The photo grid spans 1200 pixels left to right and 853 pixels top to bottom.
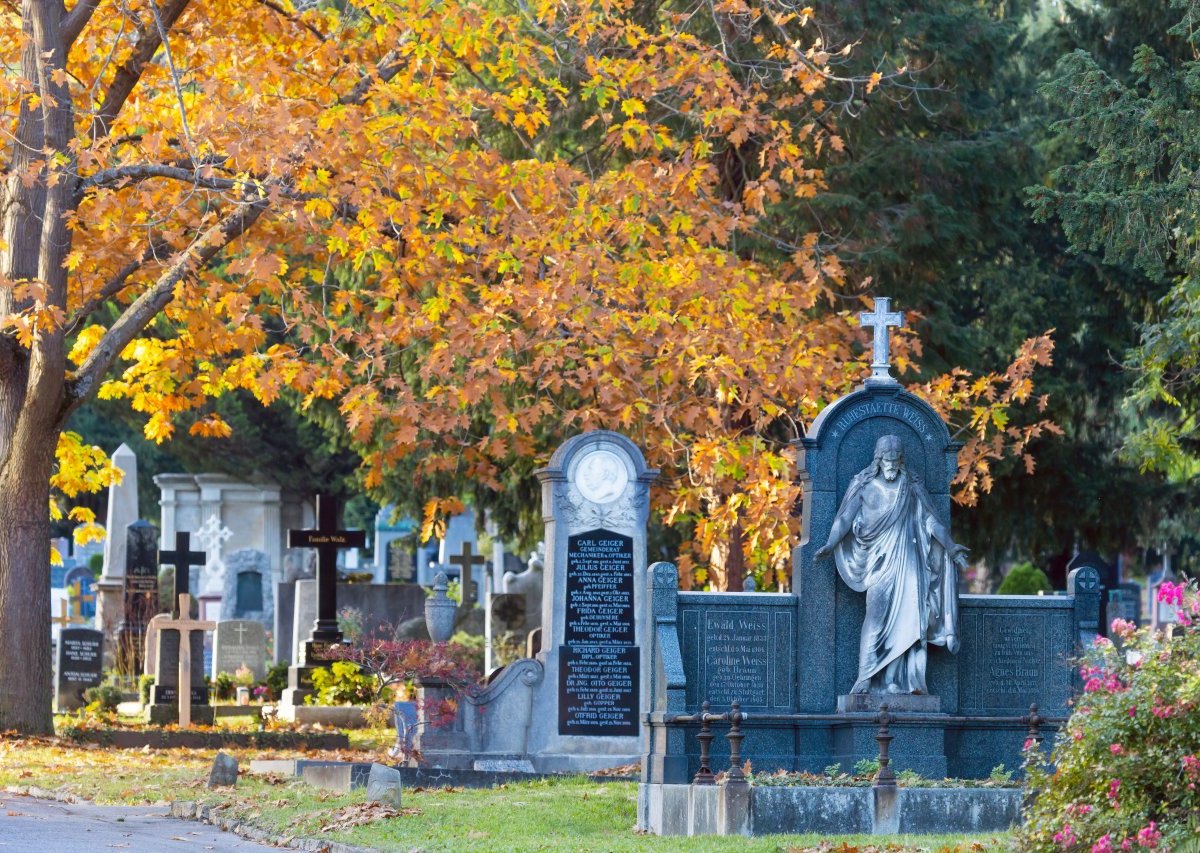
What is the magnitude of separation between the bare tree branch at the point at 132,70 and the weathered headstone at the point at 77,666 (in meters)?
7.43

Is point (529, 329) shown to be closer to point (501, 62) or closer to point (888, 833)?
point (501, 62)

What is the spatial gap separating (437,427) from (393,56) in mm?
4142

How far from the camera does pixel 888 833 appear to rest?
480 inches

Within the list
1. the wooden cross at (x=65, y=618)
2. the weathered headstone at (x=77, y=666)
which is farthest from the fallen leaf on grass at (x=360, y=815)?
the wooden cross at (x=65, y=618)

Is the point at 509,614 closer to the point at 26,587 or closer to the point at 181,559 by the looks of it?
the point at 181,559

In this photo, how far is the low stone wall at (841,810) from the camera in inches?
476

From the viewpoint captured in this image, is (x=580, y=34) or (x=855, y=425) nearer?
(x=855, y=425)

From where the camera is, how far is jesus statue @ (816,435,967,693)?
14.2 m

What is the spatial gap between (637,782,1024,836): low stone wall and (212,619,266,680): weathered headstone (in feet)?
51.8

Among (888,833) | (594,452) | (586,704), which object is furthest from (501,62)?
(888,833)

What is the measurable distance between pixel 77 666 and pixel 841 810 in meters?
15.4

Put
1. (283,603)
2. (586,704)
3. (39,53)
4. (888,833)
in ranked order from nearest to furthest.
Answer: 1. (888,833)
2. (586,704)
3. (39,53)
4. (283,603)

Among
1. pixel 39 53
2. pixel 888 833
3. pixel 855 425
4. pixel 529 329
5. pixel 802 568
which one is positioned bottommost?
pixel 888 833

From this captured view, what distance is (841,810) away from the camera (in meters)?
12.2
